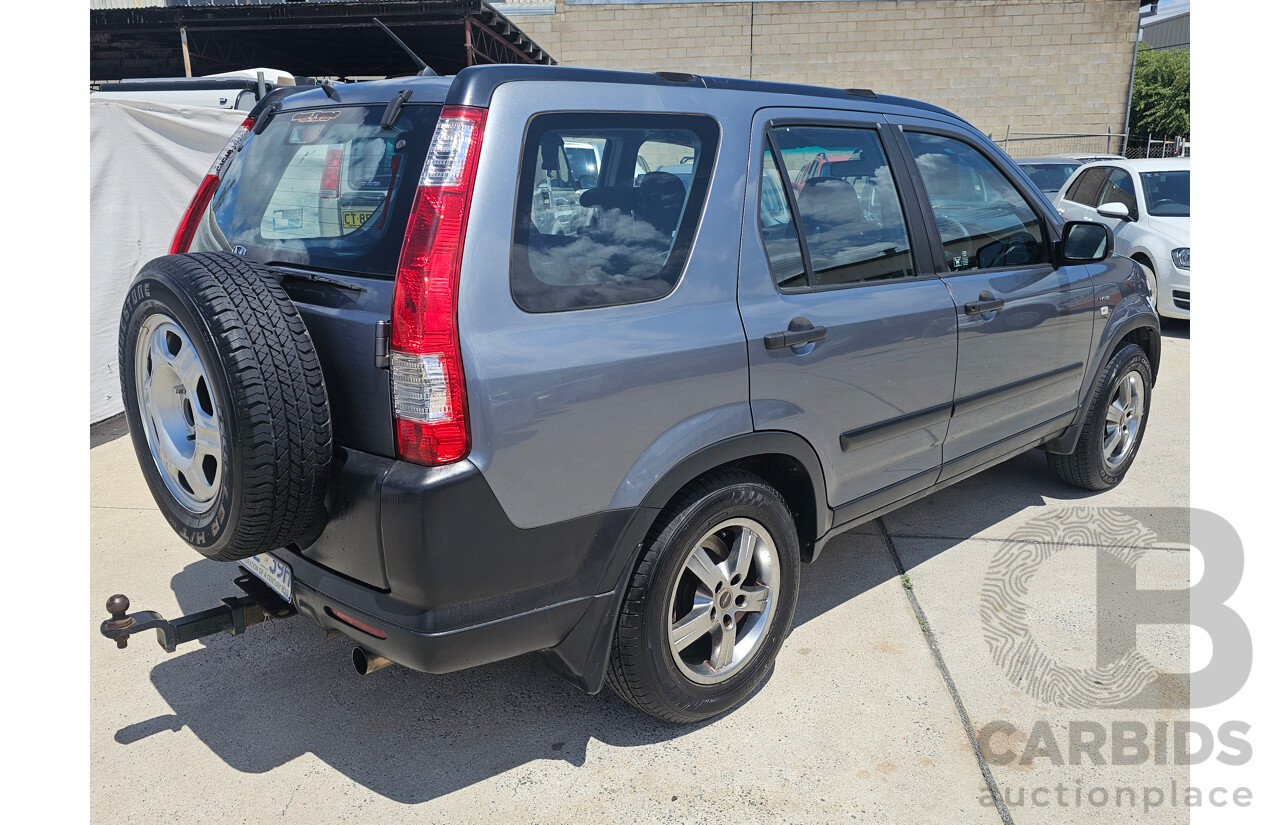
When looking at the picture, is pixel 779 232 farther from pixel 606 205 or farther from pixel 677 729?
pixel 677 729

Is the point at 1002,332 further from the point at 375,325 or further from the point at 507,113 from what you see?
the point at 375,325

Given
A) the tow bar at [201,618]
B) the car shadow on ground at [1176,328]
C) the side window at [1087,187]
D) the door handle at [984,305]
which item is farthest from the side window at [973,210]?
the side window at [1087,187]

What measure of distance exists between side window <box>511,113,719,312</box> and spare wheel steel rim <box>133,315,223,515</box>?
878 millimetres

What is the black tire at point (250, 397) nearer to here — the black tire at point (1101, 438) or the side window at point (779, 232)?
the side window at point (779, 232)

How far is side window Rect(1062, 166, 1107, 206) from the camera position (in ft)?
33.6

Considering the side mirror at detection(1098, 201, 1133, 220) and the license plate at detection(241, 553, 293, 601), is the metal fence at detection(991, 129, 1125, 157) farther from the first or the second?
the license plate at detection(241, 553, 293, 601)

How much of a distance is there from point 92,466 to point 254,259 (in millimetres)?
3522

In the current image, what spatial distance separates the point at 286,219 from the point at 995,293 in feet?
8.79

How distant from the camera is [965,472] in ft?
12.6

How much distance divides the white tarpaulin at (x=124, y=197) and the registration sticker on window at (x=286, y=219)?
13.5 feet

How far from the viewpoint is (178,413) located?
2.51 m

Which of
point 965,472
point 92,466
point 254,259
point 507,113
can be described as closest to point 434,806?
point 254,259

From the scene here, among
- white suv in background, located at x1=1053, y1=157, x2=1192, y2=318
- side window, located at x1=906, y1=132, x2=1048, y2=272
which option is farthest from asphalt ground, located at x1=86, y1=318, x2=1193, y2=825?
white suv in background, located at x1=1053, y1=157, x2=1192, y2=318

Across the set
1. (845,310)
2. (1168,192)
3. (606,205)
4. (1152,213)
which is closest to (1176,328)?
(1152,213)
